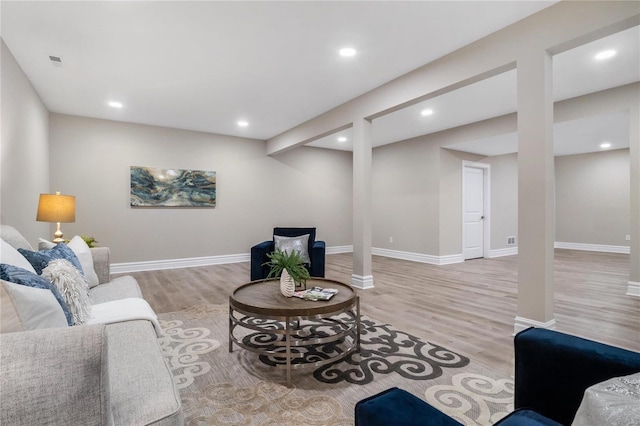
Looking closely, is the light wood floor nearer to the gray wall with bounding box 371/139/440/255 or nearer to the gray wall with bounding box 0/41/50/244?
the gray wall with bounding box 371/139/440/255

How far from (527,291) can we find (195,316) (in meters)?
3.10

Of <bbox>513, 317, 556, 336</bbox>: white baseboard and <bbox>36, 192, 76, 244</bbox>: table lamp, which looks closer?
<bbox>513, 317, 556, 336</bbox>: white baseboard

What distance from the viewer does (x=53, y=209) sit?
11.0 feet

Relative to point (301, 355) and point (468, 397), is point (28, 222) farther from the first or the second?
point (468, 397)

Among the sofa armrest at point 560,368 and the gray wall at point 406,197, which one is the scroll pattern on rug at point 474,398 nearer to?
the sofa armrest at point 560,368

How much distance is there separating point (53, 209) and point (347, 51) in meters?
3.46

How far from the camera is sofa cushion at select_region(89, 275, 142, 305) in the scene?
7.66ft

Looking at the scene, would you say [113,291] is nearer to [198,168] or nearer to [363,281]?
[363,281]

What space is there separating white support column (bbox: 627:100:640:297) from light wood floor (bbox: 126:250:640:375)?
23 cm

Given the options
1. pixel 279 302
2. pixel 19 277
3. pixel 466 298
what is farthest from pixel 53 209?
pixel 466 298

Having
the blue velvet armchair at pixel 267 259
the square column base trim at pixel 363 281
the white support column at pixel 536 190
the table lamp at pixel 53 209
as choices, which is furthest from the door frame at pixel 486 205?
the table lamp at pixel 53 209

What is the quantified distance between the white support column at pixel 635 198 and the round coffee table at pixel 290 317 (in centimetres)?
383

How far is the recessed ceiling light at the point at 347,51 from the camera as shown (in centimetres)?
317

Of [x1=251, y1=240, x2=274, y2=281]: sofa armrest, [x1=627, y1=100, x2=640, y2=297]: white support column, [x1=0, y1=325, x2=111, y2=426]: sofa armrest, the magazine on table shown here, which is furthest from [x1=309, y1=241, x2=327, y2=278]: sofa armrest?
[x1=627, y1=100, x2=640, y2=297]: white support column
